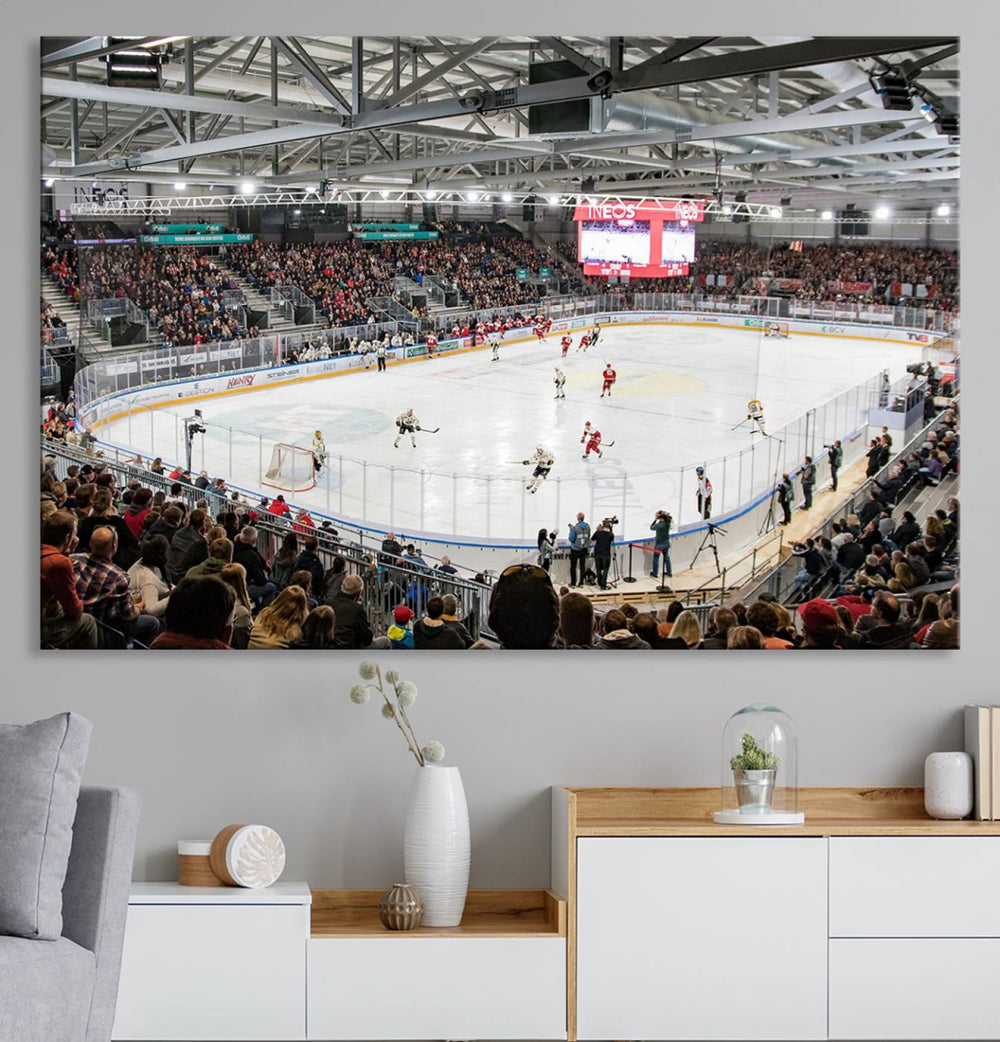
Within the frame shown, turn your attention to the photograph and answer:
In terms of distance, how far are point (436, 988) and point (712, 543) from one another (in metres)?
1.44

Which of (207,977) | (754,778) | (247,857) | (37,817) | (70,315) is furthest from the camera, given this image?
(70,315)

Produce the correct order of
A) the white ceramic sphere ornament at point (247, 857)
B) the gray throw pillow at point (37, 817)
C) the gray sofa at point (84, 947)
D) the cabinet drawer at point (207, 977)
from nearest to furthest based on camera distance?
the gray sofa at point (84, 947), the gray throw pillow at point (37, 817), the cabinet drawer at point (207, 977), the white ceramic sphere ornament at point (247, 857)

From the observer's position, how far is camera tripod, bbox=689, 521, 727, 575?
12.7 feet

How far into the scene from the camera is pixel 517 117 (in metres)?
3.90

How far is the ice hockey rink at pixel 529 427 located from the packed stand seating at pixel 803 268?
0.12m

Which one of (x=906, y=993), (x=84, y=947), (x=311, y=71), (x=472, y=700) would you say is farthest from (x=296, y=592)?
(x=906, y=993)

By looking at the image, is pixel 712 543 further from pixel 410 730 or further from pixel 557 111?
pixel 557 111

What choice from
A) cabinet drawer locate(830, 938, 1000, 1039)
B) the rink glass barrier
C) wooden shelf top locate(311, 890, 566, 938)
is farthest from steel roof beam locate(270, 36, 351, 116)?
cabinet drawer locate(830, 938, 1000, 1039)

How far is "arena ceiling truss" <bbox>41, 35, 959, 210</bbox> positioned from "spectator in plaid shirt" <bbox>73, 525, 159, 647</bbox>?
1.05 metres

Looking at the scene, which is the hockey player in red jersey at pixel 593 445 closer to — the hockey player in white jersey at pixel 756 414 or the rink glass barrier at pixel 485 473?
the rink glass barrier at pixel 485 473

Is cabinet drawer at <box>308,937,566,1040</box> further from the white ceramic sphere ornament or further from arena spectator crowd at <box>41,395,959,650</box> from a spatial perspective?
arena spectator crowd at <box>41,395,959,650</box>

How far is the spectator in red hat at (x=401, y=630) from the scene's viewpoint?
153 inches

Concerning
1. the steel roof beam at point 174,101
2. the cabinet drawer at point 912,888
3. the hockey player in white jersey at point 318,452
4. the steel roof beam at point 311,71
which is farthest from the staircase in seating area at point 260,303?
the cabinet drawer at point 912,888

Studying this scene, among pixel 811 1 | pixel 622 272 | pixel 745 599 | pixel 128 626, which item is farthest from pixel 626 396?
pixel 128 626
